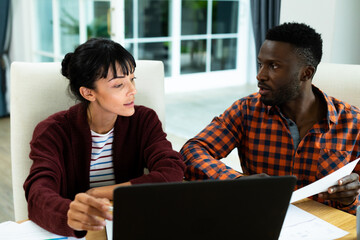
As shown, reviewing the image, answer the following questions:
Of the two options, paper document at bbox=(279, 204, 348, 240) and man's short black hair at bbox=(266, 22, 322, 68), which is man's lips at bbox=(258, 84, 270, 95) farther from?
paper document at bbox=(279, 204, 348, 240)

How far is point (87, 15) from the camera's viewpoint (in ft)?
14.2

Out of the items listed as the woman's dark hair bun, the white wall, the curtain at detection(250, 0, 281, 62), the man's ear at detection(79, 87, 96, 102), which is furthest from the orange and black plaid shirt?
the curtain at detection(250, 0, 281, 62)

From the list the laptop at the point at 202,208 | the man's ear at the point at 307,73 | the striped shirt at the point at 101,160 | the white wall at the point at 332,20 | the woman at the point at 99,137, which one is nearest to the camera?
the laptop at the point at 202,208

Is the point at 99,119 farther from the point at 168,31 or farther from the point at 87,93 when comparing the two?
the point at 168,31

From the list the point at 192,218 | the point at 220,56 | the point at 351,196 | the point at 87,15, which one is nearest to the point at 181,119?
the point at 87,15

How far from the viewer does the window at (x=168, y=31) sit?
4.40 meters

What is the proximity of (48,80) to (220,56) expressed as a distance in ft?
17.0

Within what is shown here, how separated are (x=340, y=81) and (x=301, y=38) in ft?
0.90

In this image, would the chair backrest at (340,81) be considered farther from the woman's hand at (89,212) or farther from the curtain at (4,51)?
the curtain at (4,51)

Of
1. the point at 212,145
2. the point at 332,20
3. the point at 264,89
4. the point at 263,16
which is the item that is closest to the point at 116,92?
the point at 212,145

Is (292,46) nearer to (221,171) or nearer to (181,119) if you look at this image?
(221,171)

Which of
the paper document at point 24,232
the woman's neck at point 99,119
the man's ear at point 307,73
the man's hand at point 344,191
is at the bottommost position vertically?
the paper document at point 24,232

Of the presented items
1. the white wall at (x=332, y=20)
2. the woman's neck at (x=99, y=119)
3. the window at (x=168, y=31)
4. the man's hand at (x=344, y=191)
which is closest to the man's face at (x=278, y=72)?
the man's hand at (x=344, y=191)

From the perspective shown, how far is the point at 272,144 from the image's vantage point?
1.48 metres
